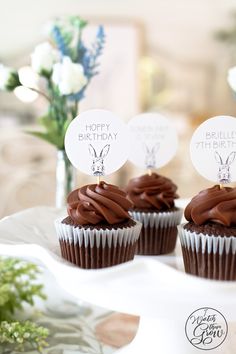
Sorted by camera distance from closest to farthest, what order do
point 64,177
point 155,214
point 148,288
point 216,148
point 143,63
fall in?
point 148,288 → point 216,148 → point 155,214 → point 64,177 → point 143,63

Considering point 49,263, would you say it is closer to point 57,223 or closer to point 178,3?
point 57,223

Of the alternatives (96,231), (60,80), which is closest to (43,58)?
(60,80)

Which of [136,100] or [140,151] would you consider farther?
[136,100]

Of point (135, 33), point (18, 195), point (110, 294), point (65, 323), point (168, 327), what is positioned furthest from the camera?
point (135, 33)

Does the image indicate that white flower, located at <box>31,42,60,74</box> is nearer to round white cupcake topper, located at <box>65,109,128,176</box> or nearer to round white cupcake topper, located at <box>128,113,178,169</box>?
round white cupcake topper, located at <box>128,113,178,169</box>

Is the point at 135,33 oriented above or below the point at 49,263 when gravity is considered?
above

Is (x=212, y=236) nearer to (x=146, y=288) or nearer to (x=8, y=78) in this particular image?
(x=146, y=288)

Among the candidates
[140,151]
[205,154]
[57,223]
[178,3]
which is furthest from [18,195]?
[178,3]

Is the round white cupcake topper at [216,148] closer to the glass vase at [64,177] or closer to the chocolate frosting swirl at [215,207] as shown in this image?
the chocolate frosting swirl at [215,207]
